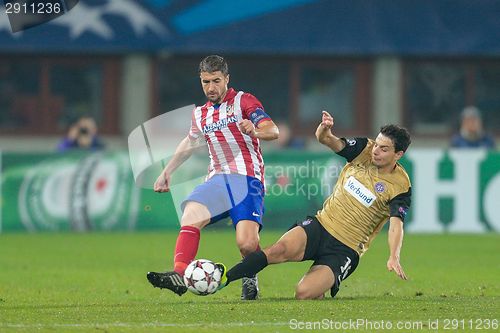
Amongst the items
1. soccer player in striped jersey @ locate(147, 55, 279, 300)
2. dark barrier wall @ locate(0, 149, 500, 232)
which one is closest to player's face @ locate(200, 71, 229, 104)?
soccer player in striped jersey @ locate(147, 55, 279, 300)

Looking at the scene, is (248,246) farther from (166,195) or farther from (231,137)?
(166,195)

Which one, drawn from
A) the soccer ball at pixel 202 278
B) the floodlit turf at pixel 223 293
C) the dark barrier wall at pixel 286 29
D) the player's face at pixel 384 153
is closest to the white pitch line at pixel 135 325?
the floodlit turf at pixel 223 293

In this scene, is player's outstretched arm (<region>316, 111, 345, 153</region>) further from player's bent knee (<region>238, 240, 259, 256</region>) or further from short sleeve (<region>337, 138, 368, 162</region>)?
player's bent knee (<region>238, 240, 259, 256</region>)

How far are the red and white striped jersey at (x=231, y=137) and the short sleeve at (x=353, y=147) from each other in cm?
71

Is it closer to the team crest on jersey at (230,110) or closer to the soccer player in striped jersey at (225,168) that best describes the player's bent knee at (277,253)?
the soccer player in striped jersey at (225,168)

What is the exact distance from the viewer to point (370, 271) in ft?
46.3

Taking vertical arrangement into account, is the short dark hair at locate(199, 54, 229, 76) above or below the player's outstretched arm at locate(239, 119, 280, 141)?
above

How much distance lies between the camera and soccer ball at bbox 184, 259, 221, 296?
9.97m

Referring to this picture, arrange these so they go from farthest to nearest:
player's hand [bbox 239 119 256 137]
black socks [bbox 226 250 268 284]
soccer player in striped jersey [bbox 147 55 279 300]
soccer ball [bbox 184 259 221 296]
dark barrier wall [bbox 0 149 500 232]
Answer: dark barrier wall [bbox 0 149 500 232] → soccer player in striped jersey [bbox 147 55 279 300] → black socks [bbox 226 250 268 284] → player's hand [bbox 239 119 256 137] → soccer ball [bbox 184 259 221 296]

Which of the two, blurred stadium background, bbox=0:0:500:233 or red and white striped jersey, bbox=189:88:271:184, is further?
blurred stadium background, bbox=0:0:500:233

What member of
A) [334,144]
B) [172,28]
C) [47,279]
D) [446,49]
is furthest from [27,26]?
[334,144]

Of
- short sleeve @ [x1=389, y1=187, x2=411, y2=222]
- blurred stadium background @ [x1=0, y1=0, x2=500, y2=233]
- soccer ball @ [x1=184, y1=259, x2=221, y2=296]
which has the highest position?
blurred stadium background @ [x1=0, y1=0, x2=500, y2=233]

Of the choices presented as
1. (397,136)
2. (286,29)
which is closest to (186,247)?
(397,136)

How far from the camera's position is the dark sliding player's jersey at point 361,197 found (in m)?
10.9
